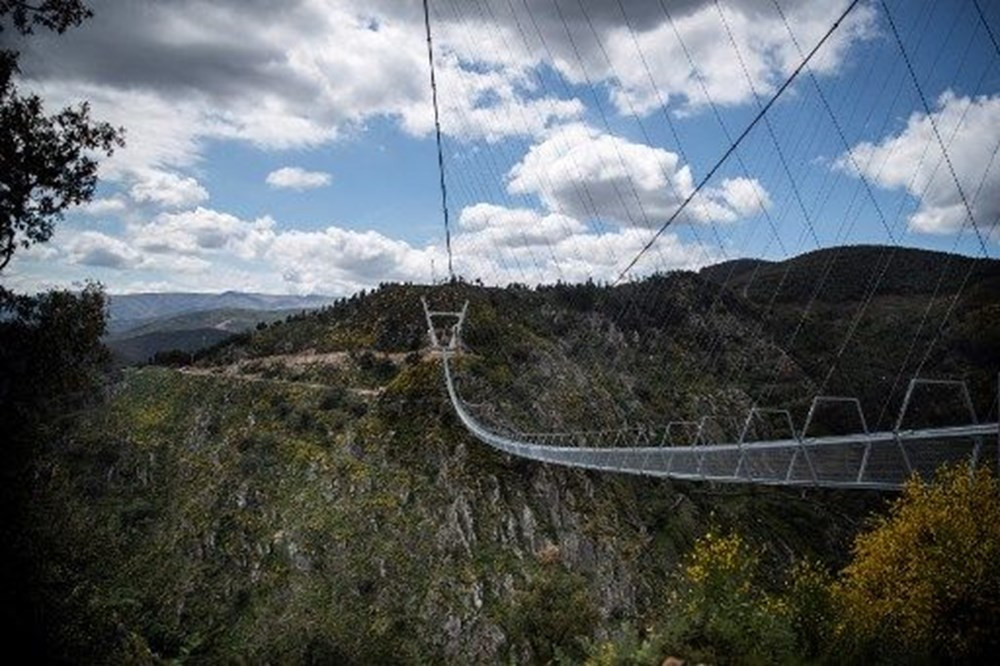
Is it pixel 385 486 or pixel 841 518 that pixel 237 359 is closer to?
pixel 385 486

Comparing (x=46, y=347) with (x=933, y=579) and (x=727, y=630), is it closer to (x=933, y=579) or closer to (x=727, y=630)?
(x=727, y=630)

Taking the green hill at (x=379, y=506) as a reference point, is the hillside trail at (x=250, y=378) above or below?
above

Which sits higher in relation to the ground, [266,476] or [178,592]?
[266,476]

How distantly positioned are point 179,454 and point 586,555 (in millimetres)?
28718

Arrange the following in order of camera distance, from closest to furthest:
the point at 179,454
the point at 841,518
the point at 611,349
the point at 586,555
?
1. the point at 586,555
2. the point at 179,454
3. the point at 841,518
4. the point at 611,349

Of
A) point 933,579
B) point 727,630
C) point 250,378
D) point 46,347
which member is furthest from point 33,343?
point 250,378

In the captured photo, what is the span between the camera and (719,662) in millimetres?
11672

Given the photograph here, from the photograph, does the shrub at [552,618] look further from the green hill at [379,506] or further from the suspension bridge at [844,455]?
the suspension bridge at [844,455]

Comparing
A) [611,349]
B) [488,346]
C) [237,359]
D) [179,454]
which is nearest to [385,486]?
[179,454]

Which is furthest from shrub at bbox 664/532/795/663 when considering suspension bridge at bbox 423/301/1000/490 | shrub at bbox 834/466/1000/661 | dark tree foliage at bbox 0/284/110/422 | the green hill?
dark tree foliage at bbox 0/284/110/422

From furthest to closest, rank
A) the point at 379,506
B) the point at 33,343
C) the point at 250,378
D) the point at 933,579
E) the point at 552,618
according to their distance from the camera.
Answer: the point at 250,378 < the point at 379,506 < the point at 552,618 < the point at 933,579 < the point at 33,343

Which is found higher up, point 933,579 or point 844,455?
point 844,455

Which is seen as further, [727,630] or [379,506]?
[379,506]

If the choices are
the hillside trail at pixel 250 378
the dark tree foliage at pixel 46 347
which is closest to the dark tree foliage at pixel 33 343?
the dark tree foliage at pixel 46 347
